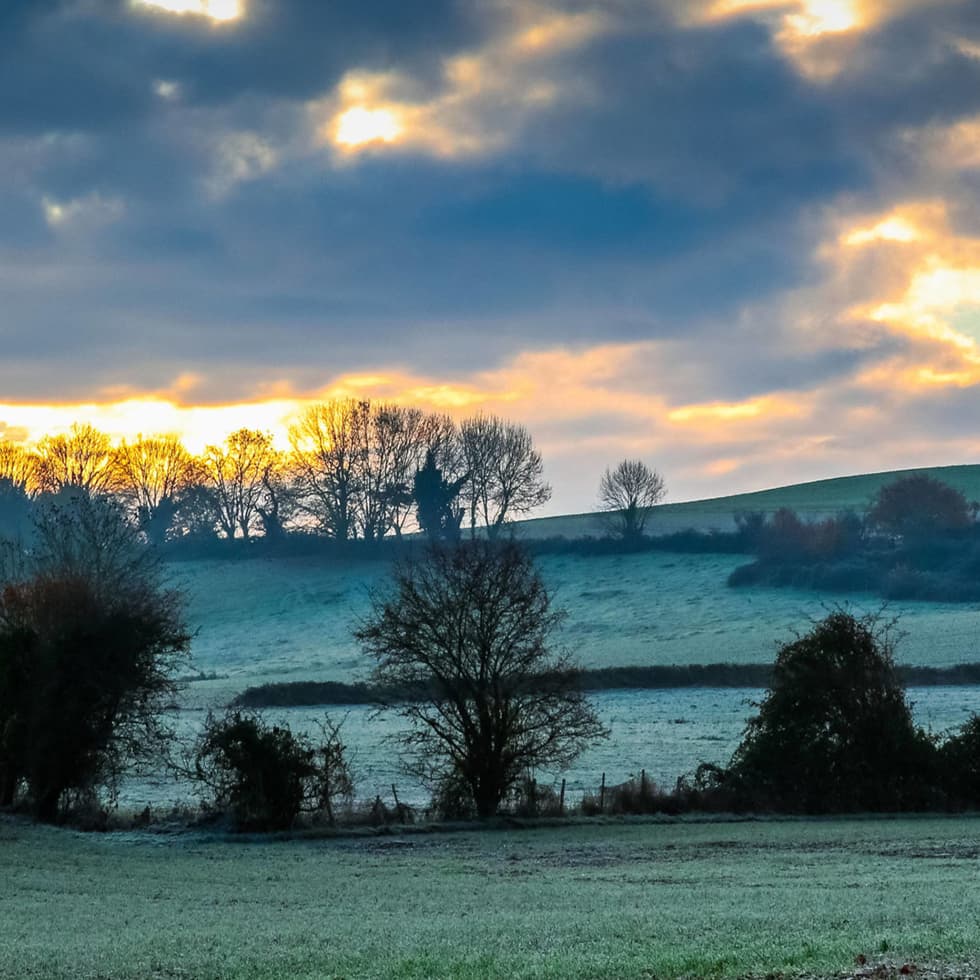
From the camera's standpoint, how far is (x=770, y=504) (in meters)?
155

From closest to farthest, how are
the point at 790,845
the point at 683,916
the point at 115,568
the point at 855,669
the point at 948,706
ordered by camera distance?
the point at 683,916
the point at 790,845
the point at 855,669
the point at 115,568
the point at 948,706

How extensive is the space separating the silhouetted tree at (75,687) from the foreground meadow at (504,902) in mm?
4797

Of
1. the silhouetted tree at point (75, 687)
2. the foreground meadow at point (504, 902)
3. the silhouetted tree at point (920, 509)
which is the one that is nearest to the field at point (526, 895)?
the foreground meadow at point (504, 902)

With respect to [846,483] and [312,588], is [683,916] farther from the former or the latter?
[846,483]

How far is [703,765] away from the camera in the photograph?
4075 centimetres

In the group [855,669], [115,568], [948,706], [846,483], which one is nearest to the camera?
[855,669]

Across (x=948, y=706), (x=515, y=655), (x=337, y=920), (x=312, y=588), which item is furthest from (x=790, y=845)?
(x=312, y=588)

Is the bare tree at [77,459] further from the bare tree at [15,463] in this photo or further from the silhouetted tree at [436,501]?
the silhouetted tree at [436,501]

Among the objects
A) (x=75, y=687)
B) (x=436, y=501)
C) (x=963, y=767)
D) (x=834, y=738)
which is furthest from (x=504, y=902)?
(x=436, y=501)

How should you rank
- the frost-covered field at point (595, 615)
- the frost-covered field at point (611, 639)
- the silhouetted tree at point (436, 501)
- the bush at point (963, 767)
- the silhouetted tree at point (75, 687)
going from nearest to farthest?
the bush at point (963, 767), the silhouetted tree at point (75, 687), the frost-covered field at point (611, 639), the frost-covered field at point (595, 615), the silhouetted tree at point (436, 501)

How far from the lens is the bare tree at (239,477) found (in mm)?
134250

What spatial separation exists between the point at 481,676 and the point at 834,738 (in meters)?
11.5

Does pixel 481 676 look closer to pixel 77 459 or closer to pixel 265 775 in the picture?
pixel 265 775

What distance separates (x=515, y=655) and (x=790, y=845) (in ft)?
40.8
